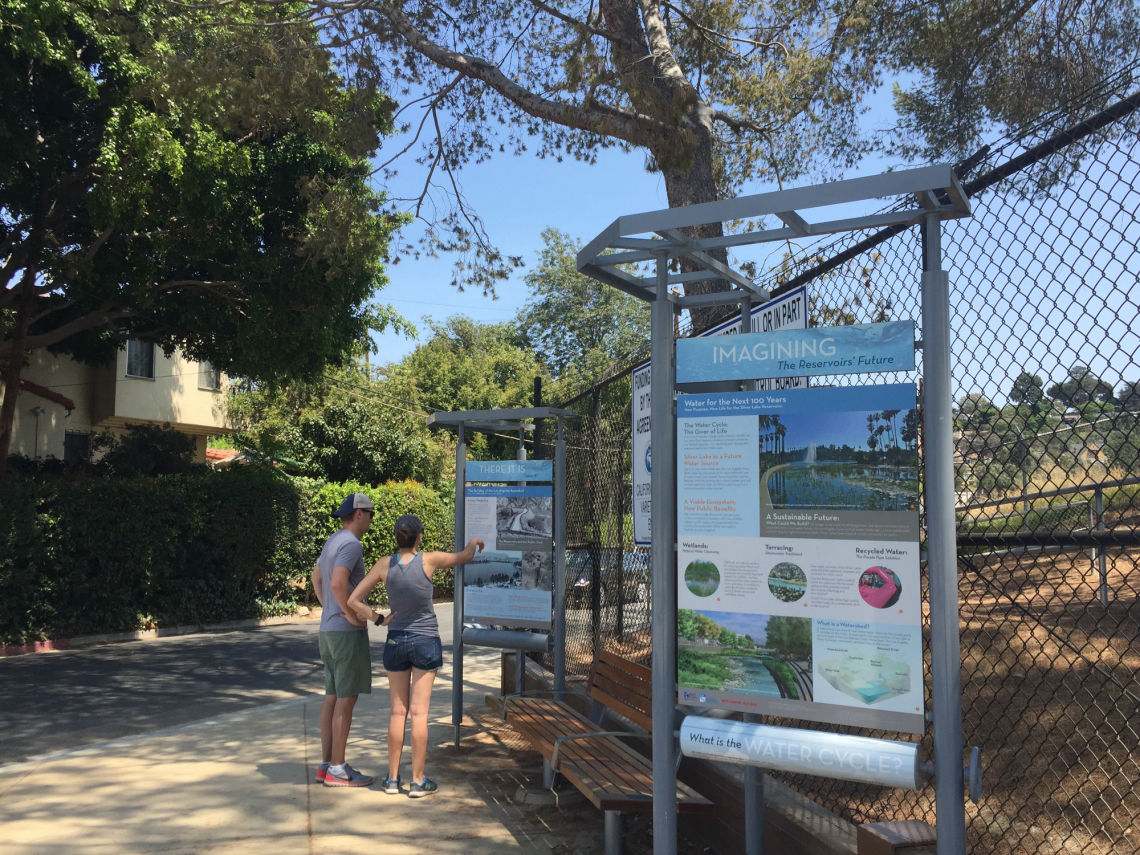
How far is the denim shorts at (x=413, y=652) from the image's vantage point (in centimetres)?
571

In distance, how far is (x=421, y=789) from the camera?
5664 mm

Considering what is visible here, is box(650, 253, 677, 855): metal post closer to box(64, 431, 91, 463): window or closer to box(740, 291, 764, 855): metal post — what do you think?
box(740, 291, 764, 855): metal post

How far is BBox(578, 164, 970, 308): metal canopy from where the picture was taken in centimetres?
300

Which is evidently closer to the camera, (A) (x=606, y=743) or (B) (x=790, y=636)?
(B) (x=790, y=636)

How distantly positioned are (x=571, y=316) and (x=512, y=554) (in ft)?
142

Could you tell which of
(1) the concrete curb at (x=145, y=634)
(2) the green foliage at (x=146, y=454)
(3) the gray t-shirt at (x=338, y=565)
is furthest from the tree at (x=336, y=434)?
(3) the gray t-shirt at (x=338, y=565)

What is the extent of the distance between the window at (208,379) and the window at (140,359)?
8.40ft

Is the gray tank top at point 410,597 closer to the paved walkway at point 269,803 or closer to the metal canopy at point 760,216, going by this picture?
the paved walkway at point 269,803

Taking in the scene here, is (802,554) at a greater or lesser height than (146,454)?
lesser

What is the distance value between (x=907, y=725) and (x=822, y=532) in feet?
2.20

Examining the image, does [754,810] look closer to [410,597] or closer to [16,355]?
[410,597]

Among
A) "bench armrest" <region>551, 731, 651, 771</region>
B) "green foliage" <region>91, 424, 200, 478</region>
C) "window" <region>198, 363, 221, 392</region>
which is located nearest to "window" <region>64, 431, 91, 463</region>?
"green foliage" <region>91, 424, 200, 478</region>

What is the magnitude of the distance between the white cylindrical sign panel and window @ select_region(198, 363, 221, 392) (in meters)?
27.8

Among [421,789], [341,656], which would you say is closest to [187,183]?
[341,656]
